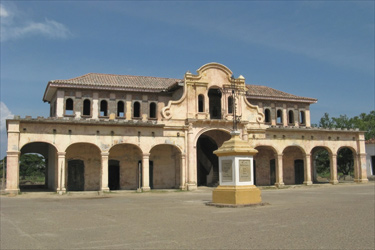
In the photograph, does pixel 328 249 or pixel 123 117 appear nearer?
pixel 328 249

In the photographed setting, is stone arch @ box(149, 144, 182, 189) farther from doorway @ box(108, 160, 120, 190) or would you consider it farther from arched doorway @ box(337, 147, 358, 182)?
arched doorway @ box(337, 147, 358, 182)

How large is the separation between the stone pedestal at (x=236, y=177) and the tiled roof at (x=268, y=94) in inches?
765

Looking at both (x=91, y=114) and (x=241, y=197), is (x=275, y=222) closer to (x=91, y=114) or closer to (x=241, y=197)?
(x=241, y=197)

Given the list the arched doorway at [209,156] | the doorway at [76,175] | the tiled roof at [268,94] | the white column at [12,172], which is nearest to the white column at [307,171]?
the tiled roof at [268,94]

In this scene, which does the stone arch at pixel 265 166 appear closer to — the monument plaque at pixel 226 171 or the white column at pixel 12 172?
the white column at pixel 12 172

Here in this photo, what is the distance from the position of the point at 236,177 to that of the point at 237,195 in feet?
2.24

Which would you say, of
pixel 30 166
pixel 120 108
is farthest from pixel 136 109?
pixel 30 166

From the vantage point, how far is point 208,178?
31.5 m

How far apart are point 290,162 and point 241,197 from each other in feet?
72.7

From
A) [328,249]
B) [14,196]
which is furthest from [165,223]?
[14,196]

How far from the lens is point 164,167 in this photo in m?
30.1

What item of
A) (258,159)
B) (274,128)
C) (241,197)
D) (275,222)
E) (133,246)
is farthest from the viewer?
(258,159)

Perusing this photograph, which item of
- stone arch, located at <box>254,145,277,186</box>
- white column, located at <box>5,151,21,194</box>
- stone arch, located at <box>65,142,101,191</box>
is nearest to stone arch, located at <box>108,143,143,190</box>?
stone arch, located at <box>65,142,101,191</box>

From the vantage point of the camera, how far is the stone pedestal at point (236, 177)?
13828 mm
